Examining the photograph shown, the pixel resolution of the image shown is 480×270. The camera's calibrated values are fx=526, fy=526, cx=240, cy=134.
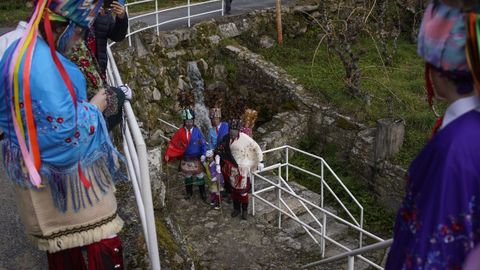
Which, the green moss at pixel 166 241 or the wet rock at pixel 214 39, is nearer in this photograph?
the green moss at pixel 166 241

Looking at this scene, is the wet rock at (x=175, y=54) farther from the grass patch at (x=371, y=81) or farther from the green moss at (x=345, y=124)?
the green moss at (x=345, y=124)

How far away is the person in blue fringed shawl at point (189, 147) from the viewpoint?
21.4 ft

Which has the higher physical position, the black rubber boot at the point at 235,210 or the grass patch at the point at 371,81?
the grass patch at the point at 371,81

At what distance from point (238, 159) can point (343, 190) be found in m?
2.51

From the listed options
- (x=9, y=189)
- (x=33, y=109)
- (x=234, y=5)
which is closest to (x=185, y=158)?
(x=9, y=189)

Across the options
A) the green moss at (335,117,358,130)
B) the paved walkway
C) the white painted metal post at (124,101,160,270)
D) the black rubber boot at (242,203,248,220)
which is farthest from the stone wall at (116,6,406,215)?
the white painted metal post at (124,101,160,270)

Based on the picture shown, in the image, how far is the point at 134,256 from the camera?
2842 millimetres

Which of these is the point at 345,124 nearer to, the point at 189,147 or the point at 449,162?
the point at 189,147

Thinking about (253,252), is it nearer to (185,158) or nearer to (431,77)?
(185,158)

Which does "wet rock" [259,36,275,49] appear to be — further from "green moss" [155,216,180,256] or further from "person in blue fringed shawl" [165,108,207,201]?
"green moss" [155,216,180,256]

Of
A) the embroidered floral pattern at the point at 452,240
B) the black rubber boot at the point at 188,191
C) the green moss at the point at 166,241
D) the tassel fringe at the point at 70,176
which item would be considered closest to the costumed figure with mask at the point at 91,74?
the tassel fringe at the point at 70,176

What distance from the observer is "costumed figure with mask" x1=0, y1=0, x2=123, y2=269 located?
1814 millimetres

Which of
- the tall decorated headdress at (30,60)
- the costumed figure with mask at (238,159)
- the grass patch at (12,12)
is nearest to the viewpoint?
the tall decorated headdress at (30,60)

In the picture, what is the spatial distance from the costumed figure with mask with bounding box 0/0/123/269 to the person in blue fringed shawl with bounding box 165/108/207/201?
13.9 ft
